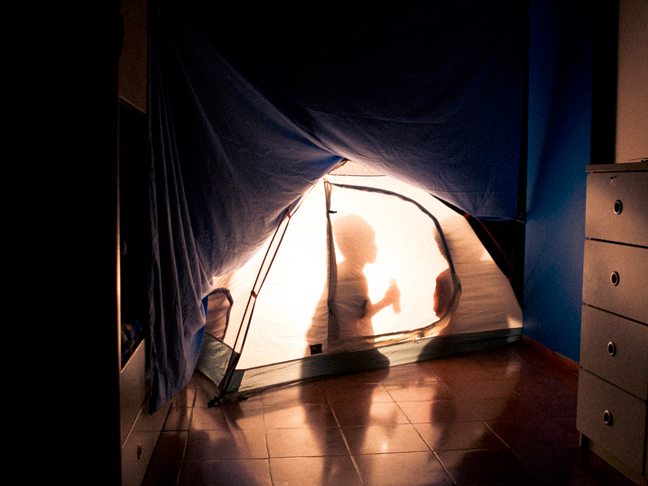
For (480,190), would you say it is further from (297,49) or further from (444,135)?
(297,49)

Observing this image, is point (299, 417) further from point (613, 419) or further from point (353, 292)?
point (613, 419)

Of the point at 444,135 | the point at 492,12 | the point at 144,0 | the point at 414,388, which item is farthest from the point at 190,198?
the point at 492,12

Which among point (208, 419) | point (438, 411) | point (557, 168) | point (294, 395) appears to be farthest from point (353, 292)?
point (557, 168)

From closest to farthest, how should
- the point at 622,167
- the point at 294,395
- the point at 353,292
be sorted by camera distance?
the point at 622,167, the point at 294,395, the point at 353,292

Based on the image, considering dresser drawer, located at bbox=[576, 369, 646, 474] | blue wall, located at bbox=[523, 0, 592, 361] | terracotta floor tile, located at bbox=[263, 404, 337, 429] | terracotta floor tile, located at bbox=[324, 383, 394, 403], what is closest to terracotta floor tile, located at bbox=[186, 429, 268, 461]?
terracotta floor tile, located at bbox=[263, 404, 337, 429]

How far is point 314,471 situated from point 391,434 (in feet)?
1.47

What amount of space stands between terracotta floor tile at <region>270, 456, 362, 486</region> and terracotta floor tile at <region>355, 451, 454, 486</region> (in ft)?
0.16

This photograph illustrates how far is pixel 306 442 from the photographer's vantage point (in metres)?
2.27

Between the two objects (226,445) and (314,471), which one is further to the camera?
(226,445)

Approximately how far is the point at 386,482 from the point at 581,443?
0.86 metres

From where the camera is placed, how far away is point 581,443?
7.22 feet

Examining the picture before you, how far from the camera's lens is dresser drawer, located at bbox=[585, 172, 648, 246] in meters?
1.82

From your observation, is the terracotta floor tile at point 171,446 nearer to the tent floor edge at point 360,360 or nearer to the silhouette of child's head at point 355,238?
the tent floor edge at point 360,360

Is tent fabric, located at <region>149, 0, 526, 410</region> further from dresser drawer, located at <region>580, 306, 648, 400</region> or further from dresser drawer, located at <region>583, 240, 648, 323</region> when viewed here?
dresser drawer, located at <region>580, 306, 648, 400</region>
